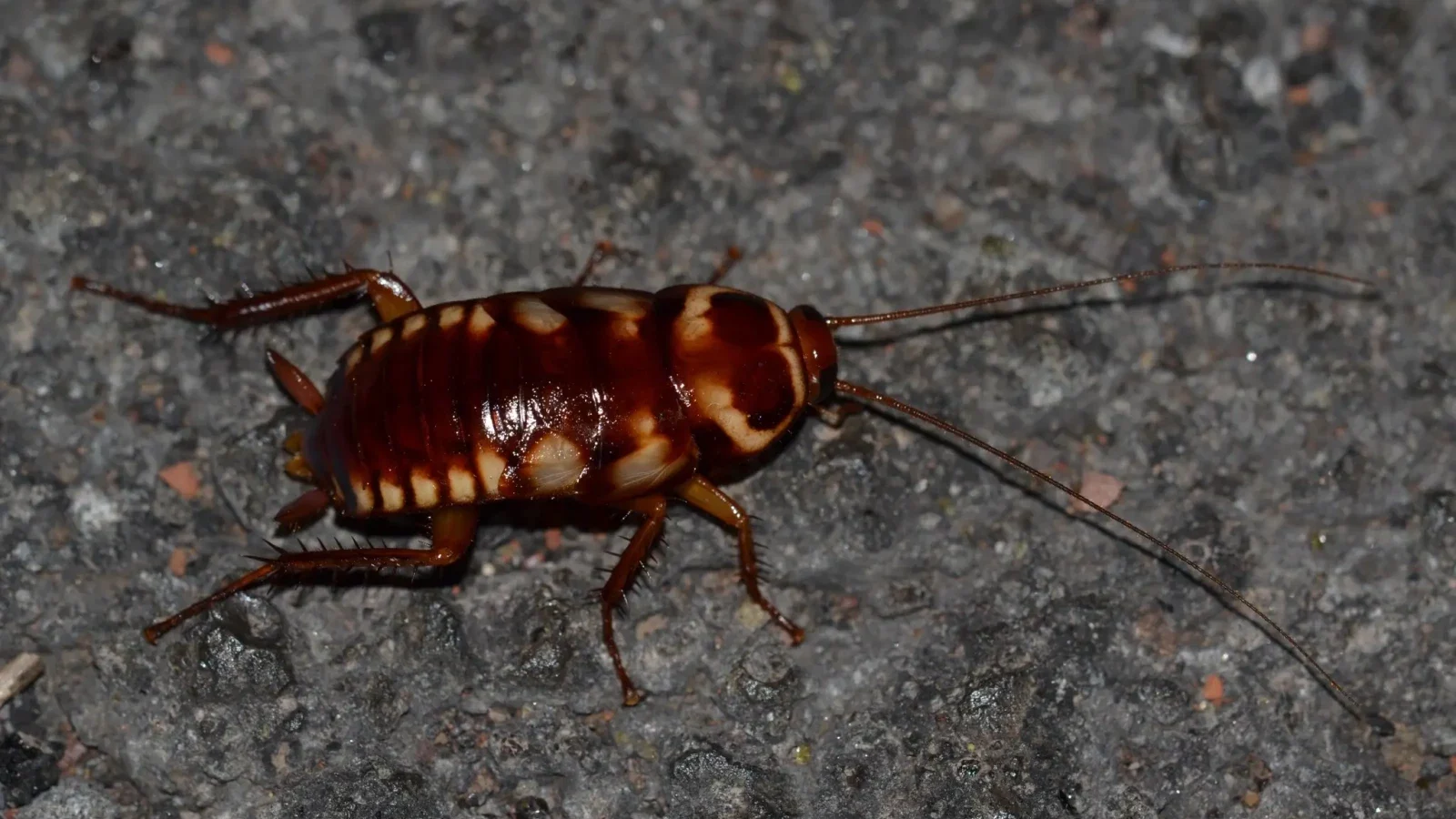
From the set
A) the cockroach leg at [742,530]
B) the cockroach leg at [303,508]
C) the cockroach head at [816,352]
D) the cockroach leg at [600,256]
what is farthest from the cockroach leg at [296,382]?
the cockroach head at [816,352]

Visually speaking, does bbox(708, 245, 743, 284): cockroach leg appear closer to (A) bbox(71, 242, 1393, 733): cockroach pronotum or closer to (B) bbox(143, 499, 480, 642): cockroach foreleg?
(A) bbox(71, 242, 1393, 733): cockroach pronotum

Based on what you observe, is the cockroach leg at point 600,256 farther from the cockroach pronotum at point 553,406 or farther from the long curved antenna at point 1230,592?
the long curved antenna at point 1230,592

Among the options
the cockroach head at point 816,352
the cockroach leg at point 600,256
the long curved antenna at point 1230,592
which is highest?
the cockroach leg at point 600,256

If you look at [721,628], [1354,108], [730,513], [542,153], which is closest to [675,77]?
[542,153]

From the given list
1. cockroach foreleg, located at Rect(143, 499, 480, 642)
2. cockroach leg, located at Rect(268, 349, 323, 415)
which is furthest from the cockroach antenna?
cockroach leg, located at Rect(268, 349, 323, 415)

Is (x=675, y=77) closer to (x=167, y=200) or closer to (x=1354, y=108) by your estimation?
(x=167, y=200)

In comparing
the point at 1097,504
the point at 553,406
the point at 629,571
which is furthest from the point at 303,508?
the point at 1097,504

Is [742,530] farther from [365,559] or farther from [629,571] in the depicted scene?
[365,559]
